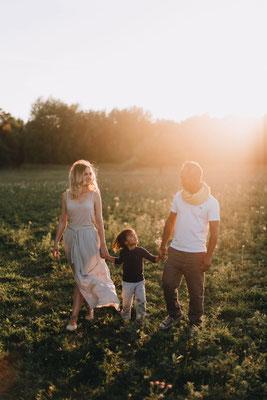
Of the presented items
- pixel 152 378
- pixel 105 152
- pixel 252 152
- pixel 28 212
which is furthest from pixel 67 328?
pixel 105 152

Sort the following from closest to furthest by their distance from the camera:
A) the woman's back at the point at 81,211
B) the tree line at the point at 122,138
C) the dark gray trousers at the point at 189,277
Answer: the dark gray trousers at the point at 189,277, the woman's back at the point at 81,211, the tree line at the point at 122,138

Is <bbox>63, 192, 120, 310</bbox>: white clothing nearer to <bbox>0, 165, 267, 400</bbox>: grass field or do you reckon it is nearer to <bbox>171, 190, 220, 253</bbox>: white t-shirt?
<bbox>0, 165, 267, 400</bbox>: grass field

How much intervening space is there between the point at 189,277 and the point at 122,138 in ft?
182

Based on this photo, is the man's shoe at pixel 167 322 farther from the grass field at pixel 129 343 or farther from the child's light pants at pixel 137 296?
the child's light pants at pixel 137 296

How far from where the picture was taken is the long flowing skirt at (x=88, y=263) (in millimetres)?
4656

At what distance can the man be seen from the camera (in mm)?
4320

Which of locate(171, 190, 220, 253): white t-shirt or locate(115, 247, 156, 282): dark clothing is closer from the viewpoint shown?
locate(171, 190, 220, 253): white t-shirt

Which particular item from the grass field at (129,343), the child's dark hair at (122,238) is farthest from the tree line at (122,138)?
the child's dark hair at (122,238)

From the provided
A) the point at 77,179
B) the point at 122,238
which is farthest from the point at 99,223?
the point at 77,179

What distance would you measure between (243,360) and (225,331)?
61 centimetres

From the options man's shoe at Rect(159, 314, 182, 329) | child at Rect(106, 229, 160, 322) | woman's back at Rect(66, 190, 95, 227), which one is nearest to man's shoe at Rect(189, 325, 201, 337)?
man's shoe at Rect(159, 314, 182, 329)

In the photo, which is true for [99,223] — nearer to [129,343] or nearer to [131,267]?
[131,267]

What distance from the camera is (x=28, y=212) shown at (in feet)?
41.4

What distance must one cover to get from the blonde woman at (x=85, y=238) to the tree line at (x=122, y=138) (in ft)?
118
